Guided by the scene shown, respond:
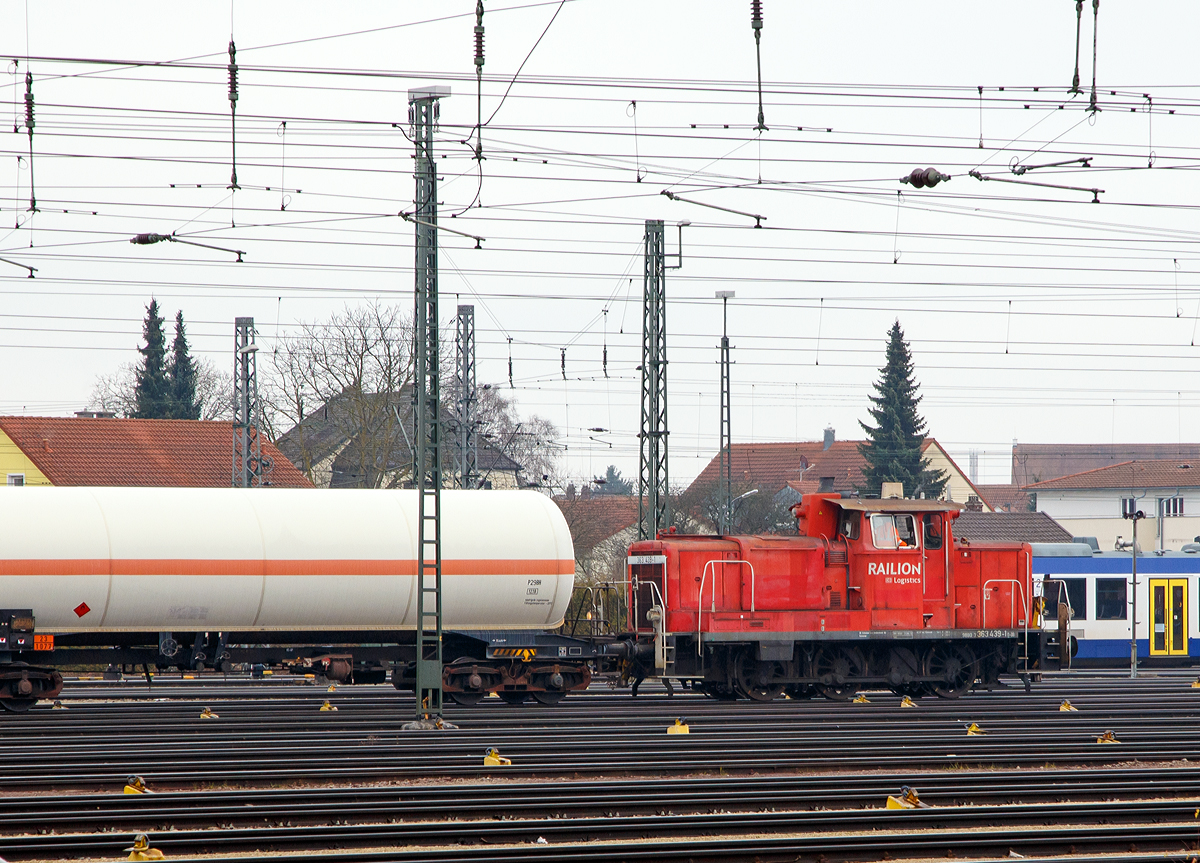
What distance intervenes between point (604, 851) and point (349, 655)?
11.1 metres

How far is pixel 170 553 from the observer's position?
19703 millimetres

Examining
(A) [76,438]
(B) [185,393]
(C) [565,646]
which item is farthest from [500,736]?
(B) [185,393]

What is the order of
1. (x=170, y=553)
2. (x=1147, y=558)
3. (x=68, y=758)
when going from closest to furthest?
(x=68, y=758), (x=170, y=553), (x=1147, y=558)

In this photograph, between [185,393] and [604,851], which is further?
[185,393]

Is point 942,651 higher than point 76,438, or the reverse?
point 76,438

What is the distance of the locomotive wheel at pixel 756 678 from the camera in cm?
2205

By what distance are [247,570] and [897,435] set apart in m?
53.8

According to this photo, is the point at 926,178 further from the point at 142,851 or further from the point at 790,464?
the point at 790,464

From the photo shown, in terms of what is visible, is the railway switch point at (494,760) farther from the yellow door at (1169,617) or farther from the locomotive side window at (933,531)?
the yellow door at (1169,617)

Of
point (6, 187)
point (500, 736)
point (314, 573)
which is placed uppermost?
point (6, 187)

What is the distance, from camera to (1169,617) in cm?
3009

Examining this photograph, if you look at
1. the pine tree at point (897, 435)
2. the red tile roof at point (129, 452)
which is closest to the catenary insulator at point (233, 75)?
the red tile roof at point (129, 452)

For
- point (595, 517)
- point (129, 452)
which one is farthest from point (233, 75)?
point (595, 517)

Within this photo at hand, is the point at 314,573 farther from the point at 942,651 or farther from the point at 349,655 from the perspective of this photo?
the point at 942,651
